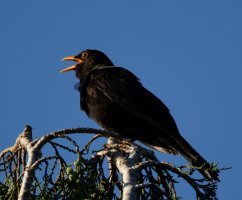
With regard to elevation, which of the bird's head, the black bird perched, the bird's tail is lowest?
the bird's tail

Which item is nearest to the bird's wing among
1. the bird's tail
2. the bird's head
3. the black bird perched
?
the black bird perched

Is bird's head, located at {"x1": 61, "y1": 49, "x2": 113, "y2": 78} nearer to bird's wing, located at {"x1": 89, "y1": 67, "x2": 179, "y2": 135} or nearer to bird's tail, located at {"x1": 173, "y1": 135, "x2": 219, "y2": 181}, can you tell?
bird's wing, located at {"x1": 89, "y1": 67, "x2": 179, "y2": 135}

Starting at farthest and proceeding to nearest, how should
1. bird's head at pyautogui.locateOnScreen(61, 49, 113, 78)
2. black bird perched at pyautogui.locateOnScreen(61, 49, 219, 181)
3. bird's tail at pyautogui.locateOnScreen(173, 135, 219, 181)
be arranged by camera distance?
1. bird's head at pyautogui.locateOnScreen(61, 49, 113, 78)
2. black bird perched at pyautogui.locateOnScreen(61, 49, 219, 181)
3. bird's tail at pyautogui.locateOnScreen(173, 135, 219, 181)

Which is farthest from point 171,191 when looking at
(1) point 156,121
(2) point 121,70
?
(2) point 121,70

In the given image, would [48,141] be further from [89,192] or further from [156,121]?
[156,121]

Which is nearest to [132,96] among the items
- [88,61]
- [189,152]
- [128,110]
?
[128,110]

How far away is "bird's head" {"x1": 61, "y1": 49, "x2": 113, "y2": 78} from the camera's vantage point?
8.31m

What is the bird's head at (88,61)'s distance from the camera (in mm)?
8310

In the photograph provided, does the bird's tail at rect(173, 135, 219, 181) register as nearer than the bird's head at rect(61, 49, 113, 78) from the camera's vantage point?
Yes

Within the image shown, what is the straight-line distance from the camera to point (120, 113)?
6.95 m

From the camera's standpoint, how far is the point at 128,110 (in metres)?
6.93

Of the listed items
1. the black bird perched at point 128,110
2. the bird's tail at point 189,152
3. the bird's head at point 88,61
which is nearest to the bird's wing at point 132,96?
the black bird perched at point 128,110

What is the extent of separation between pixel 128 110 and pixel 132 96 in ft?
0.97

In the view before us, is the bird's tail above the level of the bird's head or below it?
below
